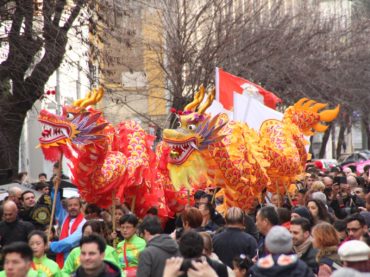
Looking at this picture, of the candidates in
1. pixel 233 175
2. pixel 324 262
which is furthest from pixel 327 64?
pixel 324 262

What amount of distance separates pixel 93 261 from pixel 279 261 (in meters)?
1.42

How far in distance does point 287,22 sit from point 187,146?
2228 cm

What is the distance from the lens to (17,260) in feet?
27.5

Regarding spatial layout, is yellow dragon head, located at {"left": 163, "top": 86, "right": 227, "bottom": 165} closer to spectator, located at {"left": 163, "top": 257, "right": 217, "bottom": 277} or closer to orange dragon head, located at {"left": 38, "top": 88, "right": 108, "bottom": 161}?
orange dragon head, located at {"left": 38, "top": 88, "right": 108, "bottom": 161}

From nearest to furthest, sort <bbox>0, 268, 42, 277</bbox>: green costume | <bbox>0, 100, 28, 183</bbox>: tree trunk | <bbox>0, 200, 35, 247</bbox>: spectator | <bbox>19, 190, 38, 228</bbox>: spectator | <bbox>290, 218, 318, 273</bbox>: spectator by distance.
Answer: <bbox>0, 268, 42, 277</bbox>: green costume
<bbox>290, 218, 318, 273</bbox>: spectator
<bbox>0, 200, 35, 247</bbox>: spectator
<bbox>19, 190, 38, 228</bbox>: spectator
<bbox>0, 100, 28, 183</bbox>: tree trunk

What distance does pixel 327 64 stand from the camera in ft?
135

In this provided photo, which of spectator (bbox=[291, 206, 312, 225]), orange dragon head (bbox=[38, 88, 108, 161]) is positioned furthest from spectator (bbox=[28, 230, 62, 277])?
orange dragon head (bbox=[38, 88, 108, 161])

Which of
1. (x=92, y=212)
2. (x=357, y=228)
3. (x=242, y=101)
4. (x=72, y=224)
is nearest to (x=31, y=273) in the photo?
(x=357, y=228)

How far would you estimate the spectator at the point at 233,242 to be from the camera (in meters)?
11.3

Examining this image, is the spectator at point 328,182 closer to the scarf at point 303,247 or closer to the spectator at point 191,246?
the scarf at point 303,247

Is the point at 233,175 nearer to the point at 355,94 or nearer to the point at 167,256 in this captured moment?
the point at 167,256

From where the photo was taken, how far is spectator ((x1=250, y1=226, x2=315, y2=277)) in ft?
27.3

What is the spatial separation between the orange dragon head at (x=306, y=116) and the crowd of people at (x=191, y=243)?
447cm

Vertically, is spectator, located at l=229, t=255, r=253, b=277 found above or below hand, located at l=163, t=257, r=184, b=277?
below
